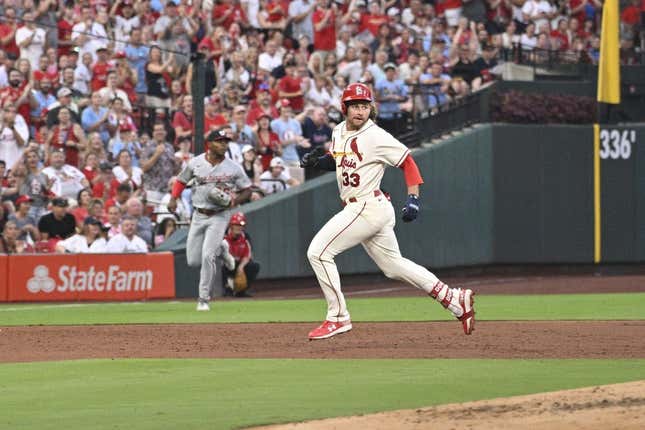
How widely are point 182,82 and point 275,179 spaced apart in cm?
218

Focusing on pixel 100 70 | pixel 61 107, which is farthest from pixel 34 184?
pixel 100 70

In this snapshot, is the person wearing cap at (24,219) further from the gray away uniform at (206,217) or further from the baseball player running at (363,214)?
the baseball player running at (363,214)

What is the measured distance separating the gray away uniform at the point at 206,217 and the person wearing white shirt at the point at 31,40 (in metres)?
5.93

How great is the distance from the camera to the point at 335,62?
79.9ft

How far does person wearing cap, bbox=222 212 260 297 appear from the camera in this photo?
19.7 meters

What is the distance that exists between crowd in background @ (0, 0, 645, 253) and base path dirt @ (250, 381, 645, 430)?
40.8 ft

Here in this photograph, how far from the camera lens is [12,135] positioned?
19.9m

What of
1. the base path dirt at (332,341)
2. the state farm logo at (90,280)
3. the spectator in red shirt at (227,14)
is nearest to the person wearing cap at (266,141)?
the spectator in red shirt at (227,14)

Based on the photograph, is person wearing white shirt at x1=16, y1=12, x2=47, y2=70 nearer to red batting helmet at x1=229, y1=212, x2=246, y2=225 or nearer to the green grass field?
red batting helmet at x1=229, y1=212, x2=246, y2=225

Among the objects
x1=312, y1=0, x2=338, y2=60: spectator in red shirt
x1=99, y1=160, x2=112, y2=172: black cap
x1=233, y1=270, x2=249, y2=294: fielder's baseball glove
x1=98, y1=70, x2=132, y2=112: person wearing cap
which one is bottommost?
x1=233, y1=270, x2=249, y2=294: fielder's baseball glove

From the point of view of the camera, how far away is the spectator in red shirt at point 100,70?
70.5ft

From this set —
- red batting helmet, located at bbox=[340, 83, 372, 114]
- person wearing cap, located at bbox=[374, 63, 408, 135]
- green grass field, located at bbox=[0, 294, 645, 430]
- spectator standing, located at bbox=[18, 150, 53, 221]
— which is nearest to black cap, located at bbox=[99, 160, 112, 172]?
spectator standing, located at bbox=[18, 150, 53, 221]

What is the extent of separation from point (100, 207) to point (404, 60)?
7.98 m

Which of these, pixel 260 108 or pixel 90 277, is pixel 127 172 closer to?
pixel 90 277
